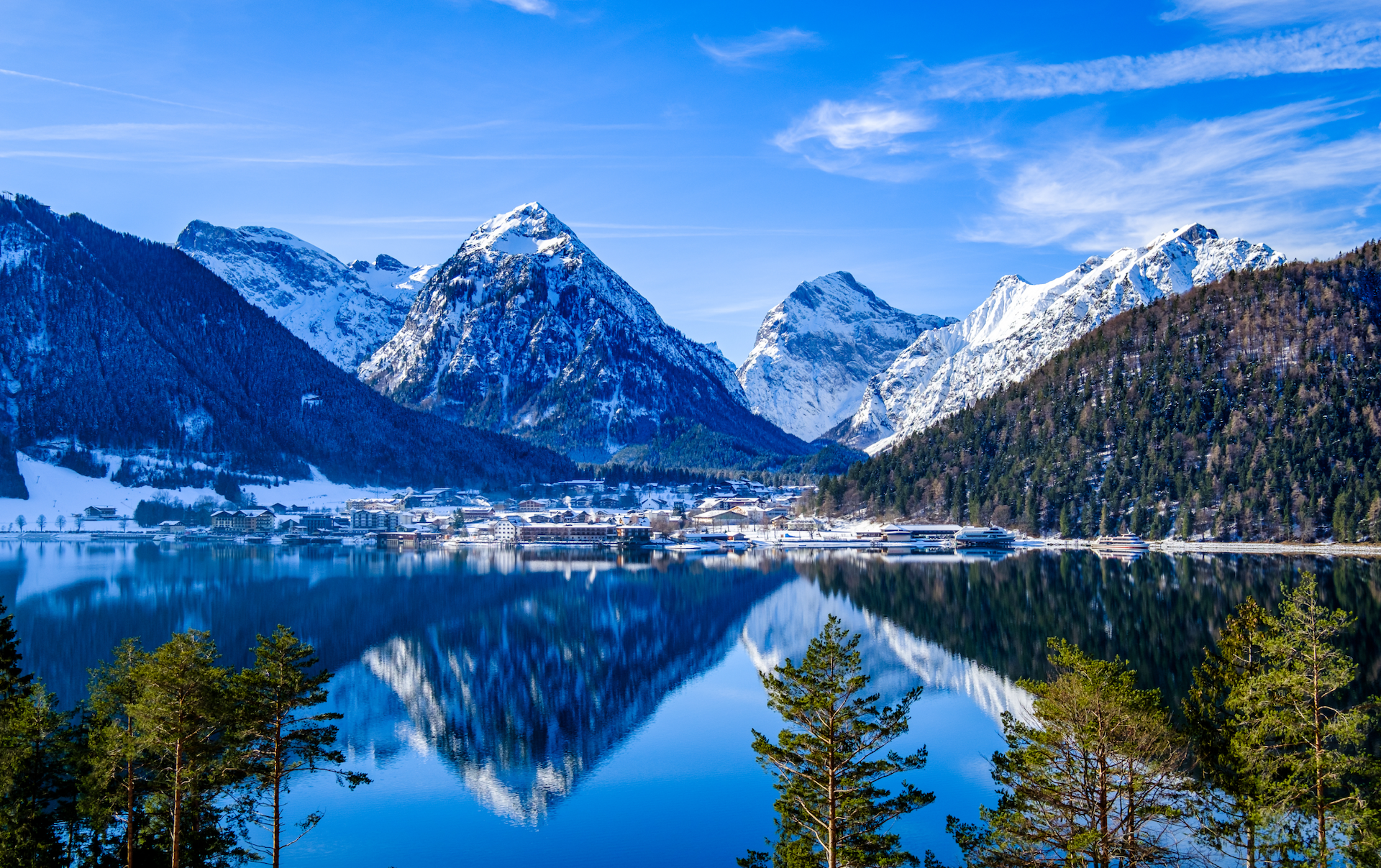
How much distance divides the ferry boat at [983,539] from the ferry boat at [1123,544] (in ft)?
48.7

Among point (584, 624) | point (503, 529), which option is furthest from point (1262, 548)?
point (503, 529)

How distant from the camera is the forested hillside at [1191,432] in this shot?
13062cm

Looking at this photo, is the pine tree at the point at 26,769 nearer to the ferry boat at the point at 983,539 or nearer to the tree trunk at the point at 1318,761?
the tree trunk at the point at 1318,761

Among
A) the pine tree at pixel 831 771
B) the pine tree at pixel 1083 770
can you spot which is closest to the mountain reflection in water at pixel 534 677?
the pine tree at pixel 831 771

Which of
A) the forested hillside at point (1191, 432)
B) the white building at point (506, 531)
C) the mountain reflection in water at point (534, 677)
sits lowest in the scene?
the mountain reflection in water at point (534, 677)

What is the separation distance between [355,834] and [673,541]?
127419 millimetres

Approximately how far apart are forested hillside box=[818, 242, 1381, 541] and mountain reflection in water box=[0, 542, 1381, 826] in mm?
21002

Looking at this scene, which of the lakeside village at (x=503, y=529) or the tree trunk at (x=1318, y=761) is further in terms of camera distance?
the lakeside village at (x=503, y=529)

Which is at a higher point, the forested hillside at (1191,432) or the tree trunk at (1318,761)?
the forested hillside at (1191,432)

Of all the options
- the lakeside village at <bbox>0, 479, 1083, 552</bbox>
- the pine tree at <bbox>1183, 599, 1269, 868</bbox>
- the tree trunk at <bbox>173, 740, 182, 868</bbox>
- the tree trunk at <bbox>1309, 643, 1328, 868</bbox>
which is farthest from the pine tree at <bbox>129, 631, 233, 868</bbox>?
the lakeside village at <bbox>0, 479, 1083, 552</bbox>

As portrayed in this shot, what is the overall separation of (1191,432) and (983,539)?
105ft

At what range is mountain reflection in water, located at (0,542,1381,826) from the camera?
51.7m

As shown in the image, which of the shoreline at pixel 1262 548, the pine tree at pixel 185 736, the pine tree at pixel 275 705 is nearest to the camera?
the pine tree at pixel 185 736

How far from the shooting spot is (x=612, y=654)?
69.4 m
